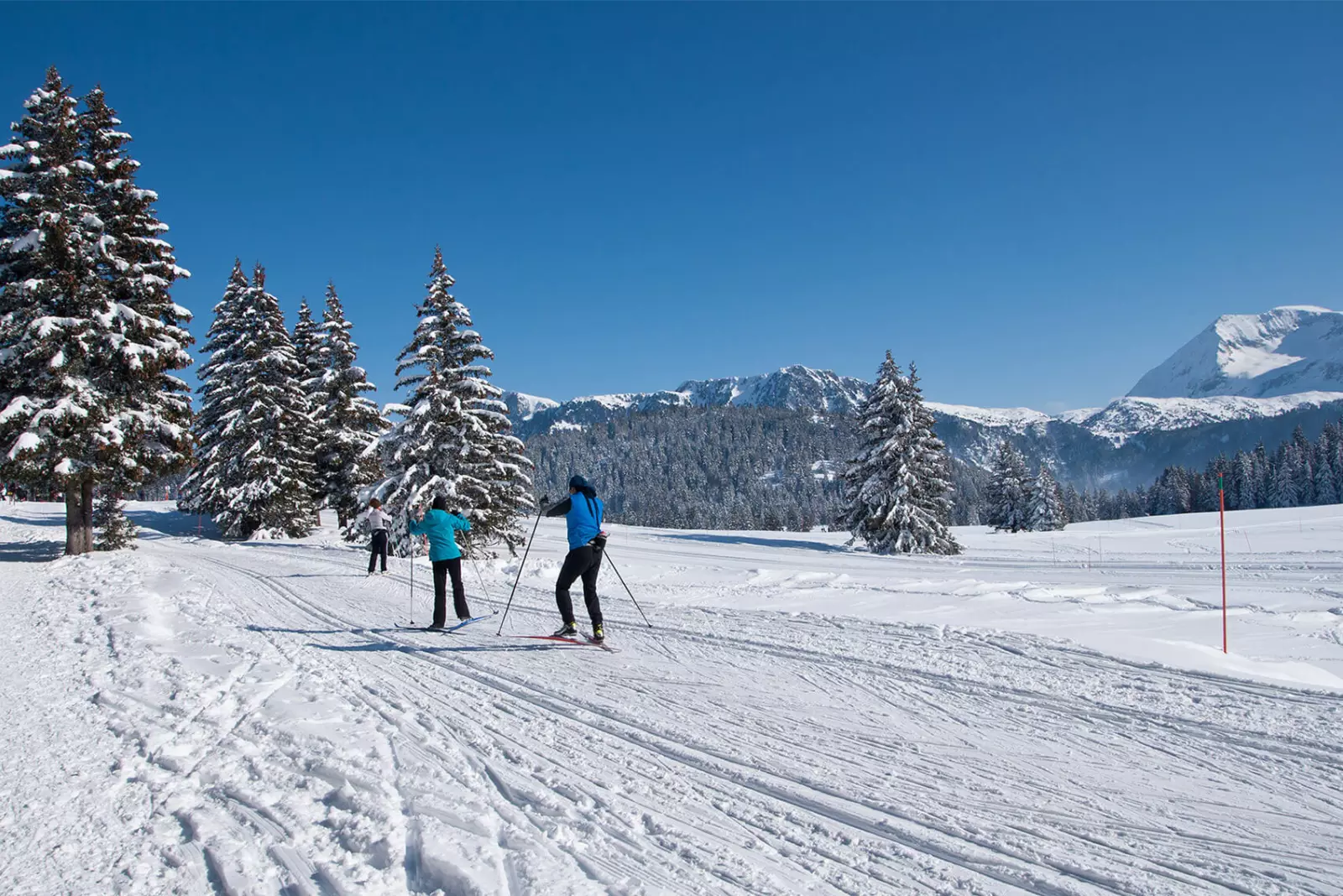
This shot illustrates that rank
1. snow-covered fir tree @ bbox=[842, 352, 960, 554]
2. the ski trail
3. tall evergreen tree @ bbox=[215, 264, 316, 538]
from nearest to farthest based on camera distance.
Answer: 1. the ski trail
2. tall evergreen tree @ bbox=[215, 264, 316, 538]
3. snow-covered fir tree @ bbox=[842, 352, 960, 554]

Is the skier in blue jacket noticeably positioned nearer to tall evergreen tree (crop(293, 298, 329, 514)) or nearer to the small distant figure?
the small distant figure

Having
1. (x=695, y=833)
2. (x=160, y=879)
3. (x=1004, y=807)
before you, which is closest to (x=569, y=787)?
(x=695, y=833)

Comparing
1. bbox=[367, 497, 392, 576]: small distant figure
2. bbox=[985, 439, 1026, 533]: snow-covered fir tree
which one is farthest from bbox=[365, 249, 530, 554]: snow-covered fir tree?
bbox=[985, 439, 1026, 533]: snow-covered fir tree

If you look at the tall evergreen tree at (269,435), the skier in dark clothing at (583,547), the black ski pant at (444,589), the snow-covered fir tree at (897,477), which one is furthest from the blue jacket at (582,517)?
the tall evergreen tree at (269,435)

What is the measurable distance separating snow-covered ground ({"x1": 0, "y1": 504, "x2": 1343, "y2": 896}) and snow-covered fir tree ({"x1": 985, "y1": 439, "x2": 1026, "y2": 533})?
5088 centimetres

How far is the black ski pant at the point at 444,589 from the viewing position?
9.39 m

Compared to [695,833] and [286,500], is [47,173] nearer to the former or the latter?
[286,500]

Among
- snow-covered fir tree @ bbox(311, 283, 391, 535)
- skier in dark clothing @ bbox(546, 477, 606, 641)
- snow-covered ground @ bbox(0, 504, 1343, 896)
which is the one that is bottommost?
snow-covered ground @ bbox(0, 504, 1343, 896)

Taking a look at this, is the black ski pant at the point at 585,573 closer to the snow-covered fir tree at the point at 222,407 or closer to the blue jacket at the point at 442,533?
the blue jacket at the point at 442,533

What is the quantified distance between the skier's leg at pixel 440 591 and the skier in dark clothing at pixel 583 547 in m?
2.12

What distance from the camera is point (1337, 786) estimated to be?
13.6 feet

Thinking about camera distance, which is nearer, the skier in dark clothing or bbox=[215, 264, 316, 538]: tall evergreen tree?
the skier in dark clothing

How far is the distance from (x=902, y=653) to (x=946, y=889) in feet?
15.3

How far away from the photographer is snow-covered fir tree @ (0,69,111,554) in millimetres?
16703
